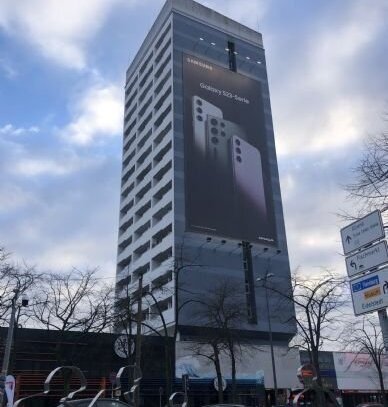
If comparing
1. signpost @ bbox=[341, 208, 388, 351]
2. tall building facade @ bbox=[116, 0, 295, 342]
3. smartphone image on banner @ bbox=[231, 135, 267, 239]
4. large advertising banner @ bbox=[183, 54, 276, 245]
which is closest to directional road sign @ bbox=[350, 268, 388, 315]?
signpost @ bbox=[341, 208, 388, 351]

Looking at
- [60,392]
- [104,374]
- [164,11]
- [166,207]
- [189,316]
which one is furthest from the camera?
[164,11]

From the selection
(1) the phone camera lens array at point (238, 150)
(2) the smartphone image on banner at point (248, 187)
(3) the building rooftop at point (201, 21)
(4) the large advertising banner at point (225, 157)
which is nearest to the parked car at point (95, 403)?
(4) the large advertising banner at point (225, 157)

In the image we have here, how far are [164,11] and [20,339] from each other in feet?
217

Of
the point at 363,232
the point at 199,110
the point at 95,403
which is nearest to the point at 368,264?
the point at 363,232

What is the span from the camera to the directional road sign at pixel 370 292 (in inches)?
329

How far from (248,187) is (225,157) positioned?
5557 millimetres

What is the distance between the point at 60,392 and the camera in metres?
37.8

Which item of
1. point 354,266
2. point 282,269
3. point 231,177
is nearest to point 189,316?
point 282,269

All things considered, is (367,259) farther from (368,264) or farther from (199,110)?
(199,110)

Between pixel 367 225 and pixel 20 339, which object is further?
pixel 20 339

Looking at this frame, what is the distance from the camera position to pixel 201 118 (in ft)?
251

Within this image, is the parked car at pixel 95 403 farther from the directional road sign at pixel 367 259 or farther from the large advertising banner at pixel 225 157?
the large advertising banner at pixel 225 157

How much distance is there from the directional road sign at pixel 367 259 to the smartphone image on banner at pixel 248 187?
205 feet

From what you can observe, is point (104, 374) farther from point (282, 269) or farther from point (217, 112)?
point (217, 112)
